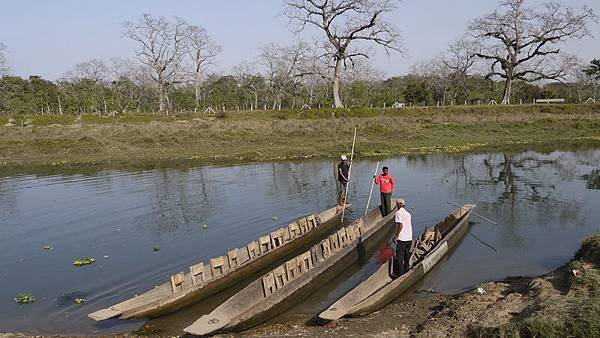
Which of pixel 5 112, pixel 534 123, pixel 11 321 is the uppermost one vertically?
pixel 5 112

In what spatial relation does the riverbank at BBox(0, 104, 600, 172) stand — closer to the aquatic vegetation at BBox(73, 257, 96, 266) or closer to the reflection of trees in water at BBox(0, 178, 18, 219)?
the reflection of trees in water at BBox(0, 178, 18, 219)

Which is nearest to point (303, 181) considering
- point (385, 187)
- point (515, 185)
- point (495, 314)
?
point (385, 187)

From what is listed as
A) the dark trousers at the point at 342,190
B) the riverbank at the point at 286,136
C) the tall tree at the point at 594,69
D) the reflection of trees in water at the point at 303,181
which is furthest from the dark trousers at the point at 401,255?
the tall tree at the point at 594,69

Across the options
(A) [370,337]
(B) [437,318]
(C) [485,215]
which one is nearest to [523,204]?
(C) [485,215]

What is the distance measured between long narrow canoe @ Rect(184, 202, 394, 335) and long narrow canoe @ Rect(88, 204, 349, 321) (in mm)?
1610

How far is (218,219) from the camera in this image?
20578 millimetres

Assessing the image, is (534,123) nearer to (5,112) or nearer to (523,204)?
(523,204)

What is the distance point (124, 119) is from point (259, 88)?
31.2 metres

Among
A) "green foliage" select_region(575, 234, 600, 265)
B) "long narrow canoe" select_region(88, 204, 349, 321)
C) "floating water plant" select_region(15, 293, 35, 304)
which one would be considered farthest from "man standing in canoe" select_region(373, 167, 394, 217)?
"floating water plant" select_region(15, 293, 35, 304)

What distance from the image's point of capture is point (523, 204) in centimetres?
2162

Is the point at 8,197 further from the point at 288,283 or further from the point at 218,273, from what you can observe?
the point at 288,283

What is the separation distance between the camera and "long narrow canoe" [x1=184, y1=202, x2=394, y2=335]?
33.1 ft

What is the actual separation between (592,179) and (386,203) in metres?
15.7

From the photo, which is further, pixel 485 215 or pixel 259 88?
pixel 259 88
